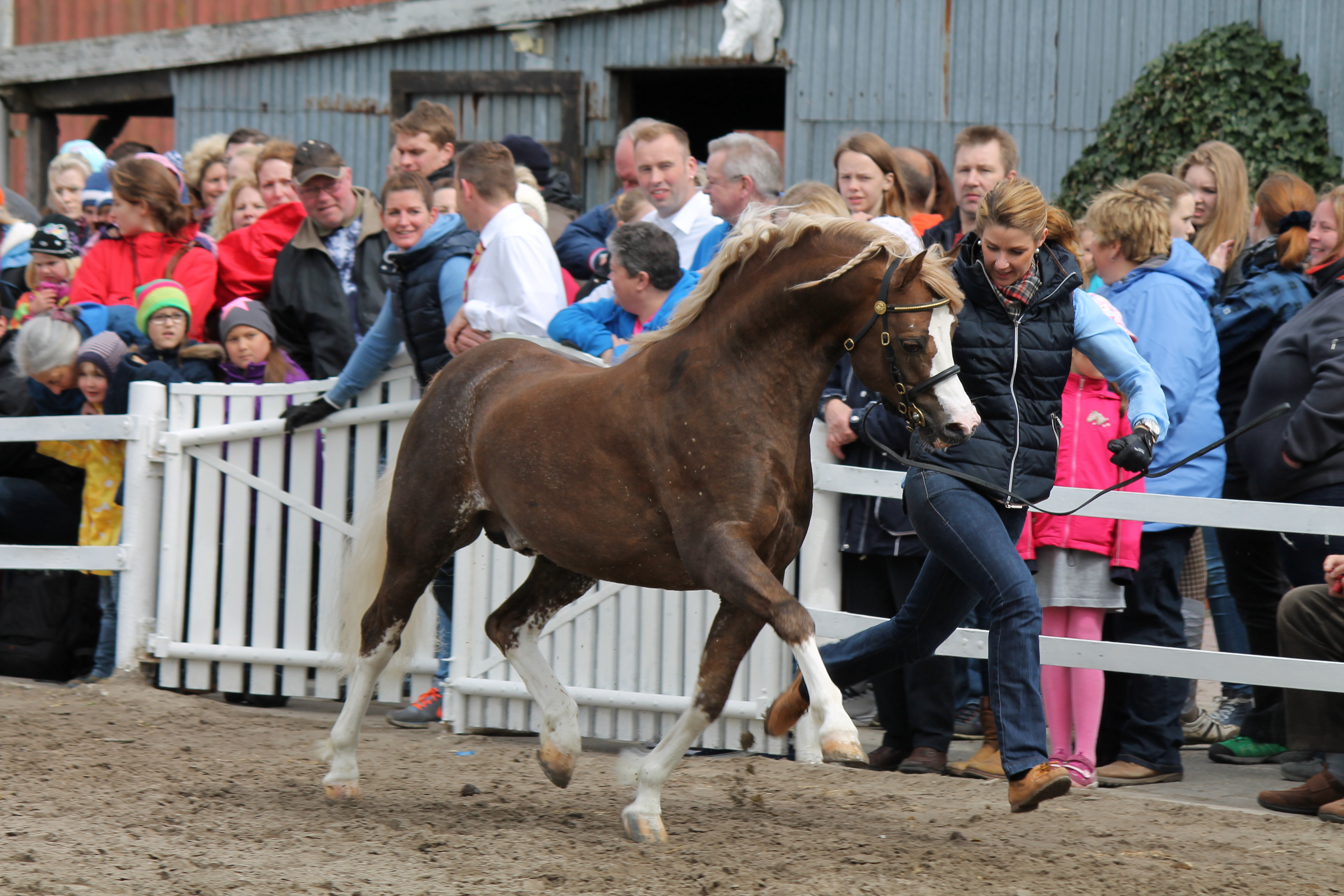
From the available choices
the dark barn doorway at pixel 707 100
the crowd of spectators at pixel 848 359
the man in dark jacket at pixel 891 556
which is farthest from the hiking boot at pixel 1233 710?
the dark barn doorway at pixel 707 100

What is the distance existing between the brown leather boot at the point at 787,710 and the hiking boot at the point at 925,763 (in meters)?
1.27

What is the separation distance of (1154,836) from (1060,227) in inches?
78.0

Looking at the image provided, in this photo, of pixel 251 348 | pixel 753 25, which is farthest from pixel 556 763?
pixel 753 25

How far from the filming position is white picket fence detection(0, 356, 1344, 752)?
18.9 ft

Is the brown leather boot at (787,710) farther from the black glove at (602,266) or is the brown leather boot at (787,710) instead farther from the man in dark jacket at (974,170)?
the black glove at (602,266)

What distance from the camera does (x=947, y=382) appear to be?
3.85m

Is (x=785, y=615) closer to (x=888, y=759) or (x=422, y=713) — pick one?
(x=888, y=759)

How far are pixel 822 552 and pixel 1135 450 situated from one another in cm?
182

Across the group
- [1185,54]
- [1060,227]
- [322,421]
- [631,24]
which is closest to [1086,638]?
[1060,227]

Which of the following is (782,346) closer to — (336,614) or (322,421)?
(336,614)

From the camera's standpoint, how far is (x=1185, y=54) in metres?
9.50

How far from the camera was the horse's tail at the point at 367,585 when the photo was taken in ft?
17.7

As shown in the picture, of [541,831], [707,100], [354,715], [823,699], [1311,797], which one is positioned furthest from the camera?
[707,100]

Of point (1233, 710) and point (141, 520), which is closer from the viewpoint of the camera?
point (1233, 710)
